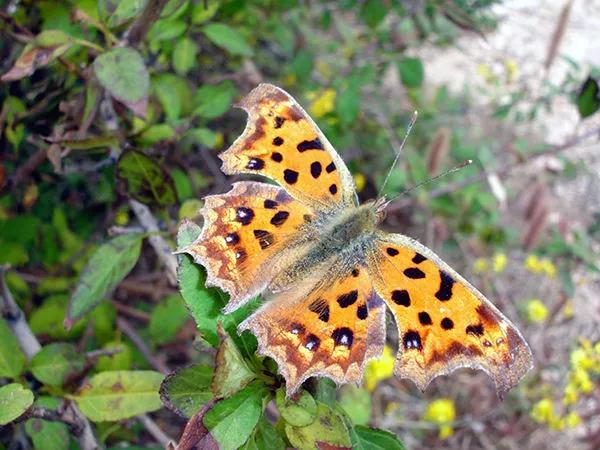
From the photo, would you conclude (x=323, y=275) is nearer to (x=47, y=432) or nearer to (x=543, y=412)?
(x=47, y=432)

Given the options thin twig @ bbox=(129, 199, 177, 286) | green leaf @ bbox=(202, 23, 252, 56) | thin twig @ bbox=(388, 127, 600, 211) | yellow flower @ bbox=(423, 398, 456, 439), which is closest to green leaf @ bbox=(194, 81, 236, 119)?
green leaf @ bbox=(202, 23, 252, 56)

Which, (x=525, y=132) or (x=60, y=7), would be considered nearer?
(x=60, y=7)

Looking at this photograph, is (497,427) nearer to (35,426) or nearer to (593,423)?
(593,423)

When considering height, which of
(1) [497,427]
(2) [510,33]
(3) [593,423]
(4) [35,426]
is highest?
(4) [35,426]

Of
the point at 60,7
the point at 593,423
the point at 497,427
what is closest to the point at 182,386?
the point at 60,7

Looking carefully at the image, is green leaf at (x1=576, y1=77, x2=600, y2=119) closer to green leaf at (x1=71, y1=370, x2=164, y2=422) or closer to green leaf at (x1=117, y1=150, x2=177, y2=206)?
green leaf at (x1=117, y1=150, x2=177, y2=206)

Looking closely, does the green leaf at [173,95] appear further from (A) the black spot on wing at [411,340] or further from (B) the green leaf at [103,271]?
(A) the black spot on wing at [411,340]
